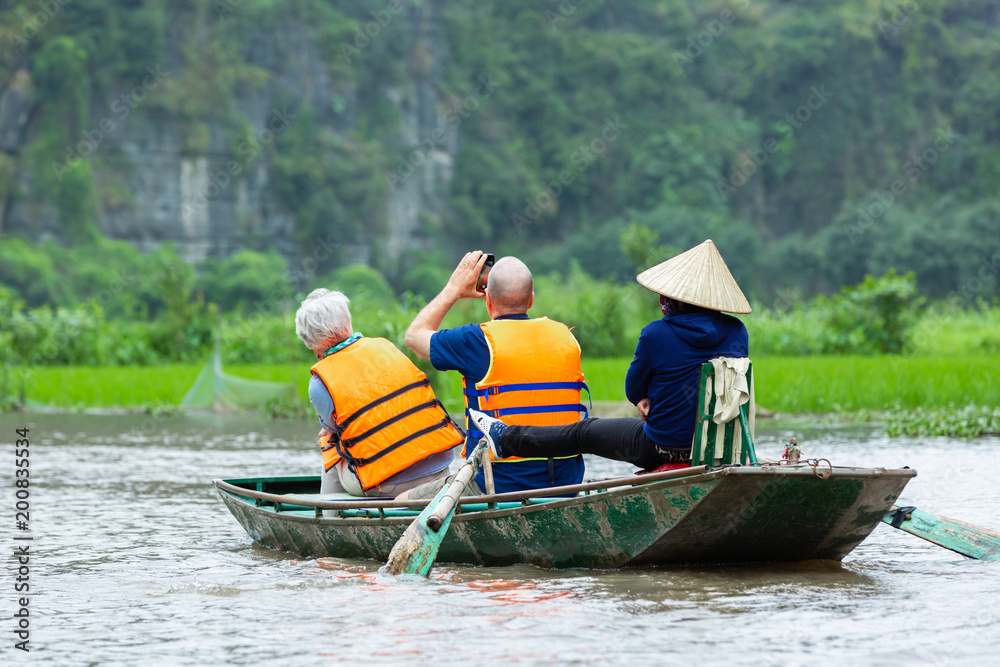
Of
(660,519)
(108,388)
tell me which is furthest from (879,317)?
(660,519)

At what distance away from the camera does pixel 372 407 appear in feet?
18.6

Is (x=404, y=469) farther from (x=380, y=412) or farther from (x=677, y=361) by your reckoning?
(x=677, y=361)

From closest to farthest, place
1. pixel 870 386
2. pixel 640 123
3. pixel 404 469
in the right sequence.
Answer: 1. pixel 404 469
2. pixel 870 386
3. pixel 640 123

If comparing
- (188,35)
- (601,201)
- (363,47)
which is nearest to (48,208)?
(188,35)

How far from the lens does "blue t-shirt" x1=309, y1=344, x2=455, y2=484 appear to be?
5.70m

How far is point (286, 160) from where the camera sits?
50031 millimetres

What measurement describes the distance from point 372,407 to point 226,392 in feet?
31.7

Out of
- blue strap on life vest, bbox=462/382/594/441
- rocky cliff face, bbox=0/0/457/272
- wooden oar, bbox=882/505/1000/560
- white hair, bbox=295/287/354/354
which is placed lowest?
wooden oar, bbox=882/505/1000/560

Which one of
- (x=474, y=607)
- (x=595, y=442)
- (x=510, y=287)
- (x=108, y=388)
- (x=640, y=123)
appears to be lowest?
(x=474, y=607)

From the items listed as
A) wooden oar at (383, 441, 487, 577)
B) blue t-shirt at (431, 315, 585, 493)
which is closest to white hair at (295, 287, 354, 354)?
blue t-shirt at (431, 315, 585, 493)

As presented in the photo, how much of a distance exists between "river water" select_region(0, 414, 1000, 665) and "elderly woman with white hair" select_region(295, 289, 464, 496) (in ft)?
1.66

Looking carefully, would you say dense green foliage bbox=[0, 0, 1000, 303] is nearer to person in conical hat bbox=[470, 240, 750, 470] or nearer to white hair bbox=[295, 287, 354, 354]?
white hair bbox=[295, 287, 354, 354]

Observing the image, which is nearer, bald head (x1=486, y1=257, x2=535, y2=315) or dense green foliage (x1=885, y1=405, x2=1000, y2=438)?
bald head (x1=486, y1=257, x2=535, y2=315)

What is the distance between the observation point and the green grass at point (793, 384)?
42.3 ft
